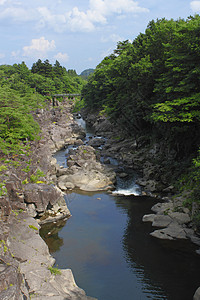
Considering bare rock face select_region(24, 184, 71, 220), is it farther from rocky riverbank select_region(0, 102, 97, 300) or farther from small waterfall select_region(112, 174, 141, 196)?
small waterfall select_region(112, 174, 141, 196)

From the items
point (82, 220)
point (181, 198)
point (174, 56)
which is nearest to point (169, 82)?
point (174, 56)

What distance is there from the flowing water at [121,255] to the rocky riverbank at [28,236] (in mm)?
1500

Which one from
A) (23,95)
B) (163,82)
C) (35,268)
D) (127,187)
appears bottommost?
(35,268)

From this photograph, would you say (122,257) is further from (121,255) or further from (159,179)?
(159,179)

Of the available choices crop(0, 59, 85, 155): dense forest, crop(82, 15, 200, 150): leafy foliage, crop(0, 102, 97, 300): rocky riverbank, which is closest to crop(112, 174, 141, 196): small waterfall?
crop(82, 15, 200, 150): leafy foliage

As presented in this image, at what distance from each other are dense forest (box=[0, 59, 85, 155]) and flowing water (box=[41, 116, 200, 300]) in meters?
12.2

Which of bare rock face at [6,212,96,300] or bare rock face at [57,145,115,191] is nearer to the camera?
bare rock face at [6,212,96,300]

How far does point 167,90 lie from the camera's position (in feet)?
92.2

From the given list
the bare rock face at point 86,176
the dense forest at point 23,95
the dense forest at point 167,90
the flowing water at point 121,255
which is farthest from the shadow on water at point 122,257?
the dense forest at point 23,95

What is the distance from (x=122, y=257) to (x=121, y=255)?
0.82ft

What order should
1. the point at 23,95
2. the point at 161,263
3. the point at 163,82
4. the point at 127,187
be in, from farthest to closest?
1. the point at 23,95
2. the point at 127,187
3. the point at 163,82
4. the point at 161,263

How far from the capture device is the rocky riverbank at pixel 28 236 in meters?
13.9

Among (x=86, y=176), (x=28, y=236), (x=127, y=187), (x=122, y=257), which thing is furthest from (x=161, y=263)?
(x=86, y=176)

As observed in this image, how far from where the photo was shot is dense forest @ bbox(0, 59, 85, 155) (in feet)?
117
